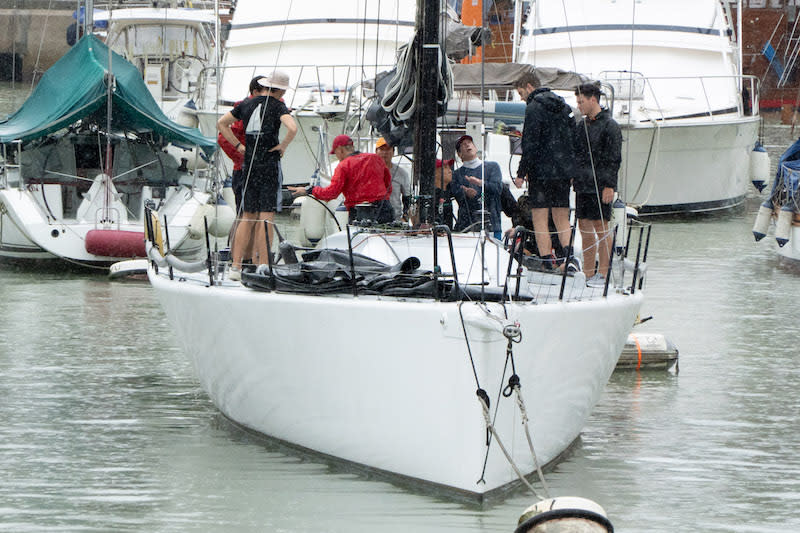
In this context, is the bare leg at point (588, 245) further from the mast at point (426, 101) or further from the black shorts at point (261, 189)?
the black shorts at point (261, 189)

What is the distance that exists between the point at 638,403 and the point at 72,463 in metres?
3.42

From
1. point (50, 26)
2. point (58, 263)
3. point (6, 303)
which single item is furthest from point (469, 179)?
point (50, 26)

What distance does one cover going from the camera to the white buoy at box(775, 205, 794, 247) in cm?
1458

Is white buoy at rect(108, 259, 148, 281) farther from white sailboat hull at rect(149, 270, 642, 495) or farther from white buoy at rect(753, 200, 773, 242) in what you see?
white buoy at rect(753, 200, 773, 242)

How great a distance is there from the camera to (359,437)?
20.2 ft

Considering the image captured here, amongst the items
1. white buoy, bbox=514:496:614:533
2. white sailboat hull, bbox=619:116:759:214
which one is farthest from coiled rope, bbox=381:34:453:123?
white sailboat hull, bbox=619:116:759:214

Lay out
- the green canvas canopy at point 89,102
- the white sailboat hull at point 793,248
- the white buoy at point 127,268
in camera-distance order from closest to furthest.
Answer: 1. the white buoy at point 127,268
2. the green canvas canopy at point 89,102
3. the white sailboat hull at point 793,248

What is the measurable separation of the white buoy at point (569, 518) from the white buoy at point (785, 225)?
406 inches

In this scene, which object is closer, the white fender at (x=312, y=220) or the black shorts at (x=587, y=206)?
the black shorts at (x=587, y=206)

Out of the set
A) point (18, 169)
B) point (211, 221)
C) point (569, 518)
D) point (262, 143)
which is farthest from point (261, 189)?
point (18, 169)

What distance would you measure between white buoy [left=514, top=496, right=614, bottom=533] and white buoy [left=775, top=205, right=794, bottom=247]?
10305 millimetres

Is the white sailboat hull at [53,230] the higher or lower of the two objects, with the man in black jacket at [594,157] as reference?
lower

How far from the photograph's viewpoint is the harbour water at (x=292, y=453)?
227 inches

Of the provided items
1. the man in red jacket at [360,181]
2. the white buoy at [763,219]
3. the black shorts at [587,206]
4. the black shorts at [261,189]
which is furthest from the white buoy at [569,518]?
the white buoy at [763,219]
